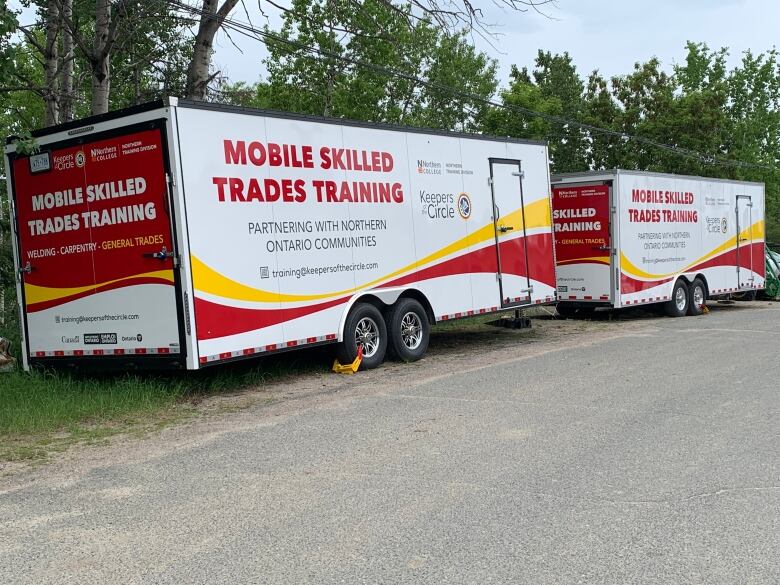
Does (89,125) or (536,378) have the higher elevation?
Answer: (89,125)

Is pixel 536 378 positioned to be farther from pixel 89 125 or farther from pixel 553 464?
pixel 89 125

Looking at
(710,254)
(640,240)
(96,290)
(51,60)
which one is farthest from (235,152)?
(710,254)

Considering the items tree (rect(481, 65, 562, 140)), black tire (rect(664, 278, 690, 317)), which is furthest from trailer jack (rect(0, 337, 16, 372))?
tree (rect(481, 65, 562, 140))

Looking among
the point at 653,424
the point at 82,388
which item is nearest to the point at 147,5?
the point at 82,388

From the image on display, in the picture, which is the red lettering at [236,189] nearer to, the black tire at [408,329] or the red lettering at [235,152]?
the red lettering at [235,152]

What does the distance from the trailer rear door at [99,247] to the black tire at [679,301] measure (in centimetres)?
1341

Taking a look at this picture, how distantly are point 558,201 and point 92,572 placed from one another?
15.1 meters

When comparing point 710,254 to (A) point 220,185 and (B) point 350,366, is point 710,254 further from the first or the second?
(A) point 220,185

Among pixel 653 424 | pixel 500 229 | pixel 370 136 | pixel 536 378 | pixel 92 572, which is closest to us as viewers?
pixel 92 572

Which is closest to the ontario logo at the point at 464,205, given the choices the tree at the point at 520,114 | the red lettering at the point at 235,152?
the red lettering at the point at 235,152

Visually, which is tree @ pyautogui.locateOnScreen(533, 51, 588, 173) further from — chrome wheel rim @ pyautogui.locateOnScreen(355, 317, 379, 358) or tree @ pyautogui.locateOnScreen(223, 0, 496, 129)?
chrome wheel rim @ pyautogui.locateOnScreen(355, 317, 379, 358)

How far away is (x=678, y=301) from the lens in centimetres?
1962

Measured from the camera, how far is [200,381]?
10523 millimetres

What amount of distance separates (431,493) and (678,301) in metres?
15.5
